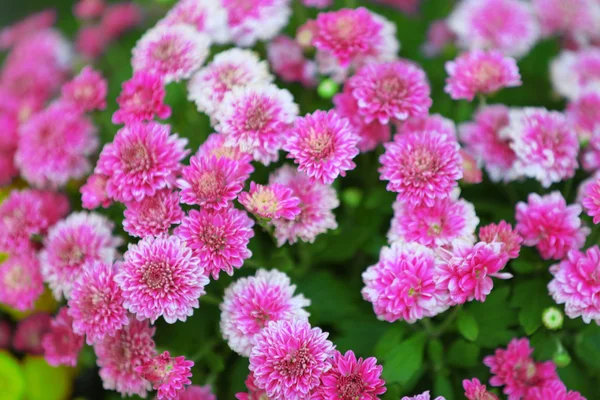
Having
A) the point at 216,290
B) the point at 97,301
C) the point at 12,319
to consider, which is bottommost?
the point at 12,319

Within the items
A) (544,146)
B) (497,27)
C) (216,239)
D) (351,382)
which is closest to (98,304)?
(216,239)

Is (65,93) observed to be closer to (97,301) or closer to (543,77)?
(97,301)

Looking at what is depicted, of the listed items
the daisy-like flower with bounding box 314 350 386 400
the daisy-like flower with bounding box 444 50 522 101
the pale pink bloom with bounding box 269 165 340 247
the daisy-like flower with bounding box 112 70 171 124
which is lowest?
the daisy-like flower with bounding box 314 350 386 400

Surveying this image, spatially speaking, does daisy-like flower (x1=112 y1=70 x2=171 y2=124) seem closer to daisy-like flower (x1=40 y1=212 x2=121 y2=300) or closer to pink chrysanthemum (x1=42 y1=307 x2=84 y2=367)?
daisy-like flower (x1=40 y1=212 x2=121 y2=300)

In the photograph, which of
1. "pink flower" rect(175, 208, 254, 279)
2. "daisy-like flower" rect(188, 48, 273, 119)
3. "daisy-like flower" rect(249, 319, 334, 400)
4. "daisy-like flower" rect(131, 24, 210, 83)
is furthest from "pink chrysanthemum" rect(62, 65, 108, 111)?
"daisy-like flower" rect(249, 319, 334, 400)

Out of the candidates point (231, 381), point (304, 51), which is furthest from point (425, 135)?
point (231, 381)
